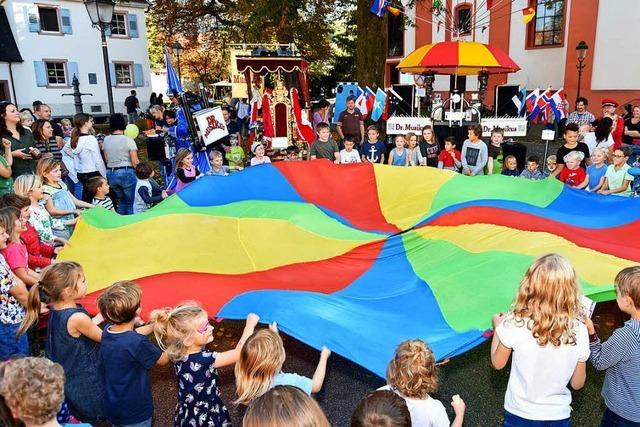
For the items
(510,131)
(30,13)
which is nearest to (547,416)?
(510,131)

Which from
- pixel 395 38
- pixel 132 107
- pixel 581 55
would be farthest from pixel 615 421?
pixel 395 38

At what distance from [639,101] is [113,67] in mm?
21545

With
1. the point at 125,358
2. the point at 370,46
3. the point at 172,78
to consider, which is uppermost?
the point at 370,46

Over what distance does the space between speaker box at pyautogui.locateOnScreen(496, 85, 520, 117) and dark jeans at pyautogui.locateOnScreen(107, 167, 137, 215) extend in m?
11.8

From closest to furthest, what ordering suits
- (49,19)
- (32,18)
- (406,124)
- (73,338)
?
(73,338) → (406,124) → (32,18) → (49,19)

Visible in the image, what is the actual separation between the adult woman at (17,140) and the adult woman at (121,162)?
880 mm

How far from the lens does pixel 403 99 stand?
47.8 feet

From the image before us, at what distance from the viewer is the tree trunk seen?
14.0 metres

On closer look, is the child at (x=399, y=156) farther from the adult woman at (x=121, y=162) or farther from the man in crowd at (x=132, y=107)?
the man in crowd at (x=132, y=107)

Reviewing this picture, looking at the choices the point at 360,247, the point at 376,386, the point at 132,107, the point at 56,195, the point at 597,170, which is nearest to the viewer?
the point at 376,386

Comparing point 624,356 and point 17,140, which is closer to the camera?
point 624,356

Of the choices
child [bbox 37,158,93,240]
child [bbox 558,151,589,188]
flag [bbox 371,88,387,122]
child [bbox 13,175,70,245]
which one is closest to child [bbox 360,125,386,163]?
child [bbox 558,151,589,188]

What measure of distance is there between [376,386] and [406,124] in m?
7.49

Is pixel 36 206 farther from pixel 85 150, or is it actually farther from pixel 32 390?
pixel 32 390
